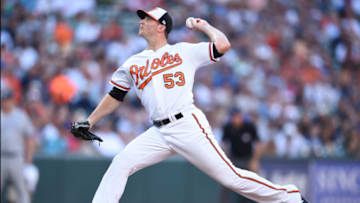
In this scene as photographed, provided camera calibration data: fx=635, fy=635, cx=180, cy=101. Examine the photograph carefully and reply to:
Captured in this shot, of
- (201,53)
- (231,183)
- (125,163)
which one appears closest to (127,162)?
(125,163)

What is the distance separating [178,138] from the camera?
5562mm

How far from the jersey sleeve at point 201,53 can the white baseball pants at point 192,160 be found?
448mm

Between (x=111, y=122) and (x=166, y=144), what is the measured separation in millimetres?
5696

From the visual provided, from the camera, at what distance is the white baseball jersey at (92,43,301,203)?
218 inches

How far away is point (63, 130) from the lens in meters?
10.5

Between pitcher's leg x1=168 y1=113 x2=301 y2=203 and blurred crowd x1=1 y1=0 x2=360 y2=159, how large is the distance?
4561 mm

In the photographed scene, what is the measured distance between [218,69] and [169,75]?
8281 mm

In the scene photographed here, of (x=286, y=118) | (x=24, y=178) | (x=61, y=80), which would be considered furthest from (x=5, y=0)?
(x=286, y=118)

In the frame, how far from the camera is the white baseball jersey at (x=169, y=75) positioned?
559 centimetres

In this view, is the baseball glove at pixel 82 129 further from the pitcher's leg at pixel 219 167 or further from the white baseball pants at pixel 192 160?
the pitcher's leg at pixel 219 167

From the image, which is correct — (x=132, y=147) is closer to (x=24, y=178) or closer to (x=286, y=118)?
(x=24, y=178)

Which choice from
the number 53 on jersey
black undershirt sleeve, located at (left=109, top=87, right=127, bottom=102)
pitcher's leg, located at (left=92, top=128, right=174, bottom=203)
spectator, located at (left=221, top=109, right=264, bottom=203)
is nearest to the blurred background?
spectator, located at (left=221, top=109, right=264, bottom=203)

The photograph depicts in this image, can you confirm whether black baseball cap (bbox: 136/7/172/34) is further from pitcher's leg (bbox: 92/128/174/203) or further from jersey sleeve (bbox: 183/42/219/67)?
pitcher's leg (bbox: 92/128/174/203)

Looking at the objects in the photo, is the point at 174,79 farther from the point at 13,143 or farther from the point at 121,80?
the point at 13,143
